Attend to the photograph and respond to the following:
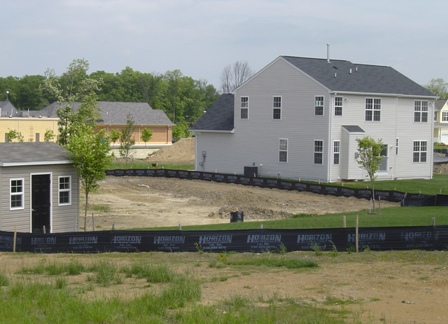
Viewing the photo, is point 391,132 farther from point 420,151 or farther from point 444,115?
point 444,115

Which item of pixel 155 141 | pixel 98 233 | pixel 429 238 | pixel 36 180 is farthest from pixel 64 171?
pixel 155 141

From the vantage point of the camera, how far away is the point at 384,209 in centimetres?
3691

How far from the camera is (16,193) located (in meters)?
27.9

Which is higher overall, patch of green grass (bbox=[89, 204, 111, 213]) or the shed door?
the shed door

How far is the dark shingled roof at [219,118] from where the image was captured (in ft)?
195

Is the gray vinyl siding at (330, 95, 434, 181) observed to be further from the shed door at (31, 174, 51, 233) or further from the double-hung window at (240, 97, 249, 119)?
the shed door at (31, 174, 51, 233)

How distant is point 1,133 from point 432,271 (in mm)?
64421

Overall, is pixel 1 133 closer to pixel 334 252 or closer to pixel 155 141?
pixel 155 141

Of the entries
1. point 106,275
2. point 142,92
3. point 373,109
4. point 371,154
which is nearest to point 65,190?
point 106,275

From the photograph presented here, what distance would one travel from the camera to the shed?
90.9 feet

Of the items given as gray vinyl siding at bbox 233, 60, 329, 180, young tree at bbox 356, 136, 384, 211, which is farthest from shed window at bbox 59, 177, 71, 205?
gray vinyl siding at bbox 233, 60, 329, 180

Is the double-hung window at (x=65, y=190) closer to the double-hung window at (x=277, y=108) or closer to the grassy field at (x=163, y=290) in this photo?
the grassy field at (x=163, y=290)

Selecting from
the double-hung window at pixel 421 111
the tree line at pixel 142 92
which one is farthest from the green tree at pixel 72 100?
the tree line at pixel 142 92

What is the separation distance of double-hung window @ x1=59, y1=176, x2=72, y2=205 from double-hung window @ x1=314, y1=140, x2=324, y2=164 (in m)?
25.0
